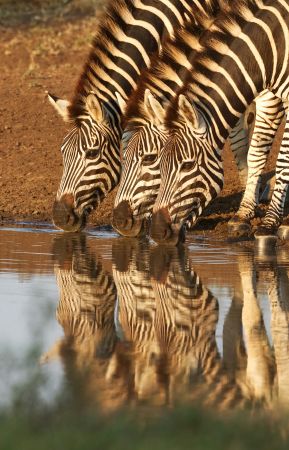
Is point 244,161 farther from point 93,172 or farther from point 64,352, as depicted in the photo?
point 64,352

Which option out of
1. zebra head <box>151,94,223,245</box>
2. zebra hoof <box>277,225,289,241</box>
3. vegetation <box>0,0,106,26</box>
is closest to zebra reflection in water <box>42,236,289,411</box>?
zebra head <box>151,94,223,245</box>

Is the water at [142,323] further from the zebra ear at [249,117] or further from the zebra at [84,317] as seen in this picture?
the zebra ear at [249,117]

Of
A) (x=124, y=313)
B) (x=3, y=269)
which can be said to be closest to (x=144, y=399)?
(x=124, y=313)

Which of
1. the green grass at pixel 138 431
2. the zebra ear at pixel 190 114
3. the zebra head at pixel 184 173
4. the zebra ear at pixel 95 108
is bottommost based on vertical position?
the green grass at pixel 138 431

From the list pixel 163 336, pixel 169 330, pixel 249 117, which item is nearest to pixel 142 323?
pixel 169 330

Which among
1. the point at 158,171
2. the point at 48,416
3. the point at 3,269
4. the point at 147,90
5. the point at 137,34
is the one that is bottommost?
the point at 48,416

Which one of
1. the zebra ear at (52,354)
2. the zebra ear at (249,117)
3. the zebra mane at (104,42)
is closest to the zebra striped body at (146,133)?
the zebra mane at (104,42)

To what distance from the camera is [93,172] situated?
12023mm

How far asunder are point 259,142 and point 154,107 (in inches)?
60.0

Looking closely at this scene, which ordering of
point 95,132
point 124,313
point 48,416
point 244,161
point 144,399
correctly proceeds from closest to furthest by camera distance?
point 48,416, point 144,399, point 124,313, point 95,132, point 244,161

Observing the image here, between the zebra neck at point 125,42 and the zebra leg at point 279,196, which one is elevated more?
the zebra neck at point 125,42

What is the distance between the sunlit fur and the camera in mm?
11938

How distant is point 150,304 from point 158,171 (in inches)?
138

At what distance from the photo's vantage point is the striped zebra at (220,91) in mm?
10883
